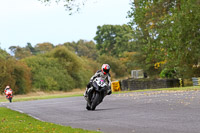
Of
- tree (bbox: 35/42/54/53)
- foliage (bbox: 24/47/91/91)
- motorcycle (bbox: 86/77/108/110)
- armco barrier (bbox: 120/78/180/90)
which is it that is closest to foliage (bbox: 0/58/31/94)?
foliage (bbox: 24/47/91/91)

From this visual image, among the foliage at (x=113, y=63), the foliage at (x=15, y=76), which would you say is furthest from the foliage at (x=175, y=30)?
the foliage at (x=113, y=63)

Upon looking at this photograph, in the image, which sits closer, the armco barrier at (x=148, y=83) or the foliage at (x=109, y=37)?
the armco barrier at (x=148, y=83)

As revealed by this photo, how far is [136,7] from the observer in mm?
33594

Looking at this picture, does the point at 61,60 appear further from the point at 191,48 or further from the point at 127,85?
the point at 191,48

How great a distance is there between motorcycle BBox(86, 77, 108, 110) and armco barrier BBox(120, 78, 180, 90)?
27844 mm

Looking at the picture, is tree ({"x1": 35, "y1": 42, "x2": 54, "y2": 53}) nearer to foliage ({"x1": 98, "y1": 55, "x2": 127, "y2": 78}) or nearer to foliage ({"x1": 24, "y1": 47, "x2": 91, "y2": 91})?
foliage ({"x1": 98, "y1": 55, "x2": 127, "y2": 78})

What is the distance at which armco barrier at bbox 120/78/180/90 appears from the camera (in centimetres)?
4500

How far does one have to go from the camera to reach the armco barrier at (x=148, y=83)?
4500 cm

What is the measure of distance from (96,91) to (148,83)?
98.4ft

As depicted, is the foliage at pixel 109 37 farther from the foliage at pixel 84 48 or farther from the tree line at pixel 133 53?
the foliage at pixel 84 48

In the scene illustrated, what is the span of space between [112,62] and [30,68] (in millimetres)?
33020

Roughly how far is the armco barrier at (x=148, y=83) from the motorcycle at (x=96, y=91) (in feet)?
91.4

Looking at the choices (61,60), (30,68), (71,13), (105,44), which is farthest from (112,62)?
(71,13)

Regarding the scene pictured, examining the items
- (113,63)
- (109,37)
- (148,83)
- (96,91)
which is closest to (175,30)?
(148,83)
